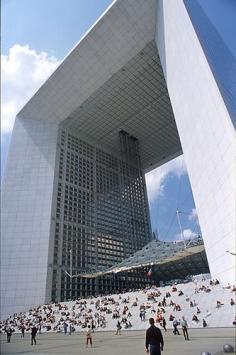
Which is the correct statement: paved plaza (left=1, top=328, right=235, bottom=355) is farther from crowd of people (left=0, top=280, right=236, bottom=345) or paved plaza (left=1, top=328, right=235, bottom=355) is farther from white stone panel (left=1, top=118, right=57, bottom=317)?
white stone panel (left=1, top=118, right=57, bottom=317)

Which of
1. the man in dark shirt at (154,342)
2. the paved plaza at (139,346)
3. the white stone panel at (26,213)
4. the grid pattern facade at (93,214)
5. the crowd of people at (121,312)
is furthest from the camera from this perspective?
the grid pattern facade at (93,214)

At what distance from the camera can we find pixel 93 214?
2552 inches

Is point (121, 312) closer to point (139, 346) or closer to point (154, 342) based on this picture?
point (139, 346)

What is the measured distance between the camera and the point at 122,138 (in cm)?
7169

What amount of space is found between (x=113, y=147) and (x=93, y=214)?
20.0m

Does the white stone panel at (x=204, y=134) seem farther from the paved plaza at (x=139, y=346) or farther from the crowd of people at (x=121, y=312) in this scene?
the paved plaza at (x=139, y=346)

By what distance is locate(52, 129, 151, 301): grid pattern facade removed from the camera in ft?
183

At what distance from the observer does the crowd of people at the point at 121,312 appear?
2575 cm

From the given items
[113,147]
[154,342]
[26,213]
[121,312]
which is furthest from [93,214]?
[154,342]

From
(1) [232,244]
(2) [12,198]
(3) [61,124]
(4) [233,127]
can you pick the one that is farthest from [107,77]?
(1) [232,244]

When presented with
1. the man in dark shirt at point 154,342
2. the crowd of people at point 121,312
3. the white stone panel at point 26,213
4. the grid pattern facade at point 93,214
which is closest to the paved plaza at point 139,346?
the man in dark shirt at point 154,342

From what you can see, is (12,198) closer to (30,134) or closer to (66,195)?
(66,195)

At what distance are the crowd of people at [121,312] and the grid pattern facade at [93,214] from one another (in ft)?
40.0

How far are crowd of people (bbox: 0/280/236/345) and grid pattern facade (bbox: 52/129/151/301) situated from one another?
12191mm
